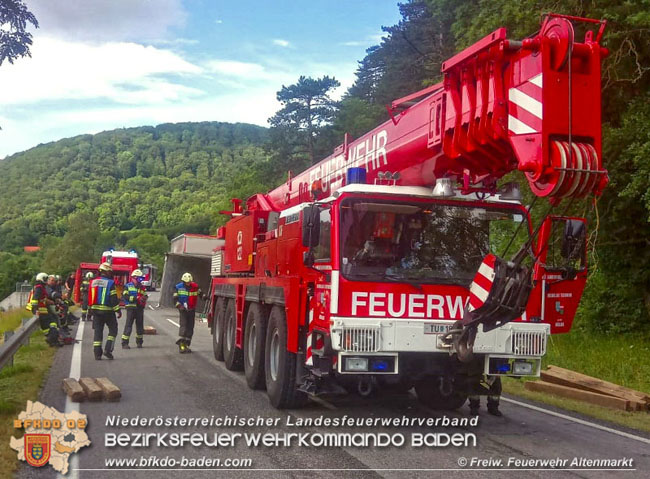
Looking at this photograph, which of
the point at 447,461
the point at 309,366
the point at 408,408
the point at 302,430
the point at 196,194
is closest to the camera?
the point at 447,461

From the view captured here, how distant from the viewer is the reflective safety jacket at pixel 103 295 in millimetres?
13031

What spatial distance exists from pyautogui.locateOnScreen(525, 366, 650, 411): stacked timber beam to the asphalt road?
99cm

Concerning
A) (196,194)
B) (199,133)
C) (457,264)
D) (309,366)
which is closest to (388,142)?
(457,264)

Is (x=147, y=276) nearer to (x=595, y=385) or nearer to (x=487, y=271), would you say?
(x=595, y=385)

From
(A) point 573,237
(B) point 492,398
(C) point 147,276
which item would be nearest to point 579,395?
(B) point 492,398

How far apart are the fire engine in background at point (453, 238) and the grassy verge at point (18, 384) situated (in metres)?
2.95

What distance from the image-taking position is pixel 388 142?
7777 millimetres

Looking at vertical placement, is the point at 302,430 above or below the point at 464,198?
below

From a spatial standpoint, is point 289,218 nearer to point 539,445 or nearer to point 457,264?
point 457,264

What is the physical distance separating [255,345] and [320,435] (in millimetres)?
2975

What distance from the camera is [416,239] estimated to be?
7383 mm

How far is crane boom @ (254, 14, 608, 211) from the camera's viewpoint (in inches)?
213

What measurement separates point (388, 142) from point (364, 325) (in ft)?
7.07

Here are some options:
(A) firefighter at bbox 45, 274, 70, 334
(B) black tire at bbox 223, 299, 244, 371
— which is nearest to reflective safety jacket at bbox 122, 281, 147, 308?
(A) firefighter at bbox 45, 274, 70, 334
